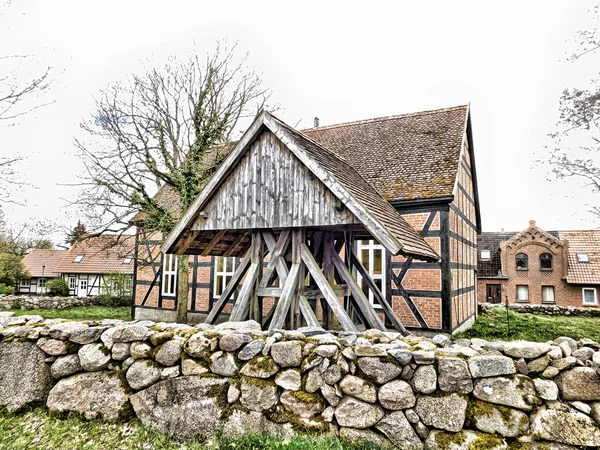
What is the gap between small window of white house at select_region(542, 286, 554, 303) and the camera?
2598cm

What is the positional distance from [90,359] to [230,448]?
197 cm

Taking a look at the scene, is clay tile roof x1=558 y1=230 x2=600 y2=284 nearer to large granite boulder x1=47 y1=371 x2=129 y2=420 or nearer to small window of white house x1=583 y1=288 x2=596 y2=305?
small window of white house x1=583 y1=288 x2=596 y2=305

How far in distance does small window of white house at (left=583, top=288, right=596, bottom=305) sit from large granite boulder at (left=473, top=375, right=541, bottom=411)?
27982mm

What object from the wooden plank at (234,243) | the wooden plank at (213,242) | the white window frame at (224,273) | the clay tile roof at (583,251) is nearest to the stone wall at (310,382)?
the wooden plank at (213,242)

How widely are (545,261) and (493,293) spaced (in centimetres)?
418

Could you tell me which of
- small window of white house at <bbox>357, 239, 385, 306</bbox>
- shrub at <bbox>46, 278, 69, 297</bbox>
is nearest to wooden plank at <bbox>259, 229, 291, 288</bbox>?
small window of white house at <bbox>357, 239, 385, 306</bbox>

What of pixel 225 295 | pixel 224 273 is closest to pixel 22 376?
pixel 225 295

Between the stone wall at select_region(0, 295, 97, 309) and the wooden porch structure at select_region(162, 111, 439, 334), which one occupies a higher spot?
the wooden porch structure at select_region(162, 111, 439, 334)

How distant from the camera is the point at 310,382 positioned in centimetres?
364

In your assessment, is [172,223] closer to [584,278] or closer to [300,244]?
[300,244]

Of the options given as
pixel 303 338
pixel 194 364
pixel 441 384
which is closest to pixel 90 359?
pixel 194 364

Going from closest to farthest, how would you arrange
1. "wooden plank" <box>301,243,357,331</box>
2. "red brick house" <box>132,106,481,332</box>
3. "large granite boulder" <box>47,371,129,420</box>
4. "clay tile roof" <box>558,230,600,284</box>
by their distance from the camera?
1. "large granite boulder" <box>47,371,129,420</box>
2. "wooden plank" <box>301,243,357,331</box>
3. "red brick house" <box>132,106,481,332</box>
4. "clay tile roof" <box>558,230,600,284</box>

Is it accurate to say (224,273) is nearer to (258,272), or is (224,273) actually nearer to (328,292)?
(258,272)

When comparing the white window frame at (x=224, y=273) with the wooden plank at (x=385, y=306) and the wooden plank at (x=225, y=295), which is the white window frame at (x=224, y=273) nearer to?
the wooden plank at (x=225, y=295)
